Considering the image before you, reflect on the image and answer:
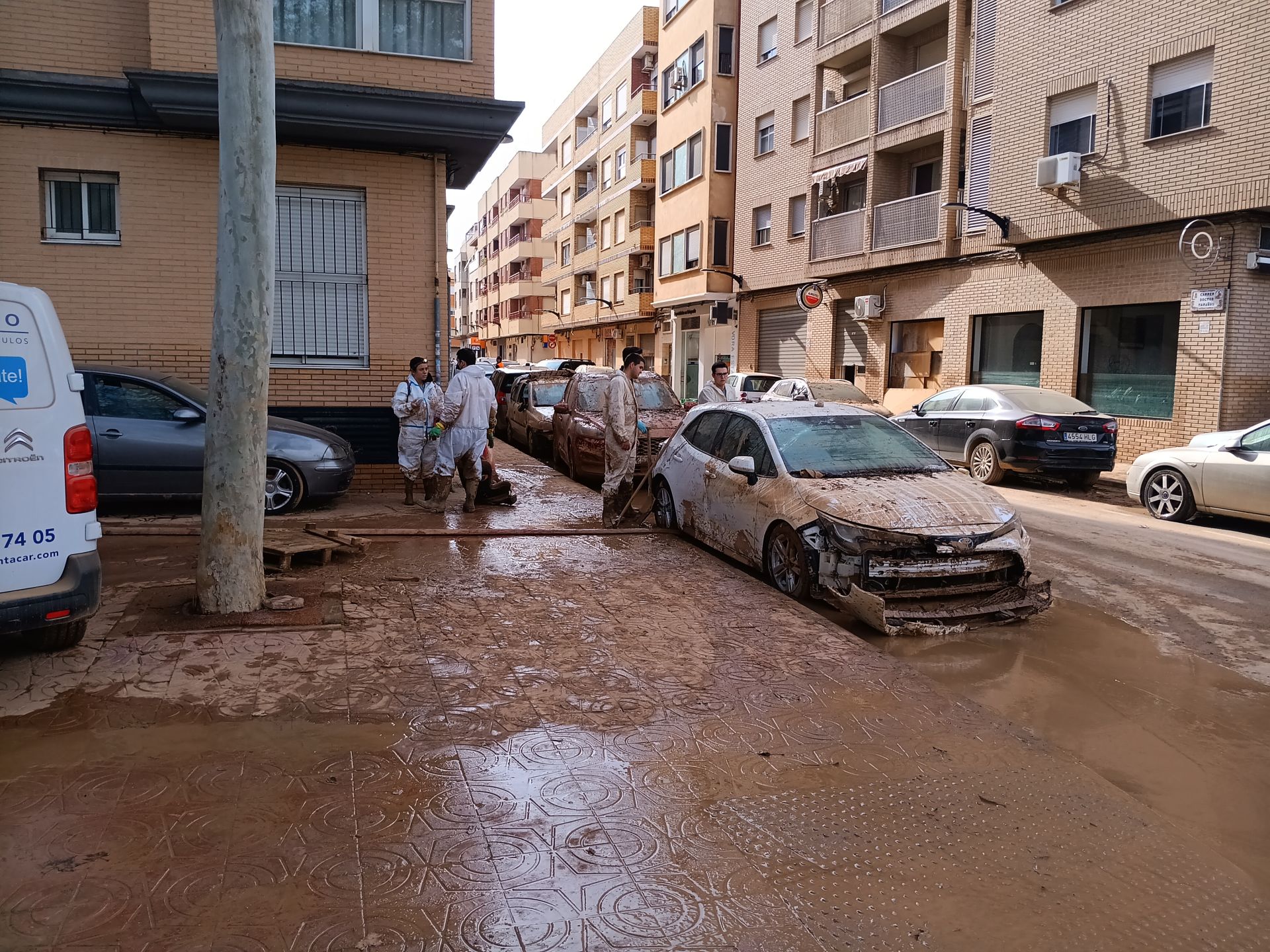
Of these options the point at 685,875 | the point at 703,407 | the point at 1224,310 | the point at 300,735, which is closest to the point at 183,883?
the point at 300,735

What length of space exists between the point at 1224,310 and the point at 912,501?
1259 cm

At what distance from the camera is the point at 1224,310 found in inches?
634

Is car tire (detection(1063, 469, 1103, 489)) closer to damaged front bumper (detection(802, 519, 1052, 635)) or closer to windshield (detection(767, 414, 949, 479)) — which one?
windshield (detection(767, 414, 949, 479))

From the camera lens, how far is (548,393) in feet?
59.5

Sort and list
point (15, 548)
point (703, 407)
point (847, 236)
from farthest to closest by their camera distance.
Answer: point (847, 236) < point (703, 407) < point (15, 548)

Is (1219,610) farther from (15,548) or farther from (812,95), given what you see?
(812,95)

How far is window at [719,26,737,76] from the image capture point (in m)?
33.2

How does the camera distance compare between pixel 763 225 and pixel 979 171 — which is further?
pixel 763 225

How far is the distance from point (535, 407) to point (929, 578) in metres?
11.8

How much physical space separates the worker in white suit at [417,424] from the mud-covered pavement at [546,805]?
470 centimetres

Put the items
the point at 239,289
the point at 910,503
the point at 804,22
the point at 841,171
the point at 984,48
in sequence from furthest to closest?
the point at 804,22, the point at 841,171, the point at 984,48, the point at 910,503, the point at 239,289

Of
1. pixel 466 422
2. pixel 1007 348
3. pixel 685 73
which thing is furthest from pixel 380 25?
pixel 685 73

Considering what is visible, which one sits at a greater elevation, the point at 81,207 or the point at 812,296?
the point at 812,296

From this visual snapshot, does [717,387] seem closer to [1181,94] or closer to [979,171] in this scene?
[1181,94]
